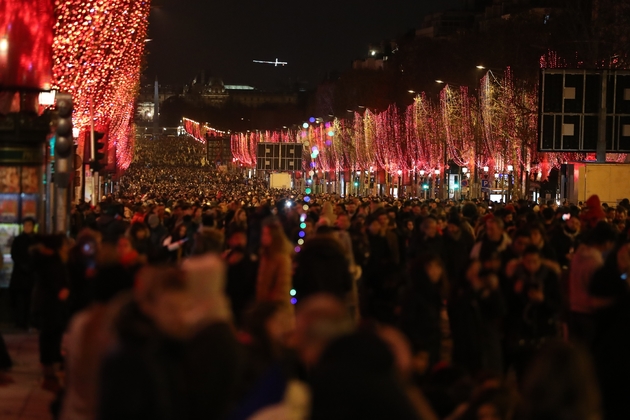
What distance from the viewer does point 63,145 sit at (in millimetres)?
17344

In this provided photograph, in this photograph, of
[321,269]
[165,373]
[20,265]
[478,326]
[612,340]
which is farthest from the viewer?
[20,265]

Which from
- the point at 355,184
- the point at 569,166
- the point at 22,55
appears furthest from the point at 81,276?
the point at 355,184

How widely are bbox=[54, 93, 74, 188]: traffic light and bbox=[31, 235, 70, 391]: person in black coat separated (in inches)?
184

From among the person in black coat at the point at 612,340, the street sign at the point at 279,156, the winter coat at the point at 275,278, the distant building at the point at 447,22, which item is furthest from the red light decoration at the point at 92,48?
the distant building at the point at 447,22

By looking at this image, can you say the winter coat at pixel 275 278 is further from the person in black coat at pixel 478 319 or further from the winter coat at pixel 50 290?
the winter coat at pixel 50 290

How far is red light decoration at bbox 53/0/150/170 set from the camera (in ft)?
102

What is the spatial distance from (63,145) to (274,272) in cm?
665

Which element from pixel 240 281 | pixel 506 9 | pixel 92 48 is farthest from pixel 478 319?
pixel 506 9

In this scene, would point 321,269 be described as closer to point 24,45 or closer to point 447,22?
point 24,45

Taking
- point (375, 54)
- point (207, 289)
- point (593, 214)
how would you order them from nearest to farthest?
point (207, 289) < point (593, 214) < point (375, 54)

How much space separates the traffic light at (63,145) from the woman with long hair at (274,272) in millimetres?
6196

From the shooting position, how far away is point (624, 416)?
7.99m

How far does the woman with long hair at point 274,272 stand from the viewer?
11477 millimetres

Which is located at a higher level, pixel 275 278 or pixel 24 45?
pixel 24 45
